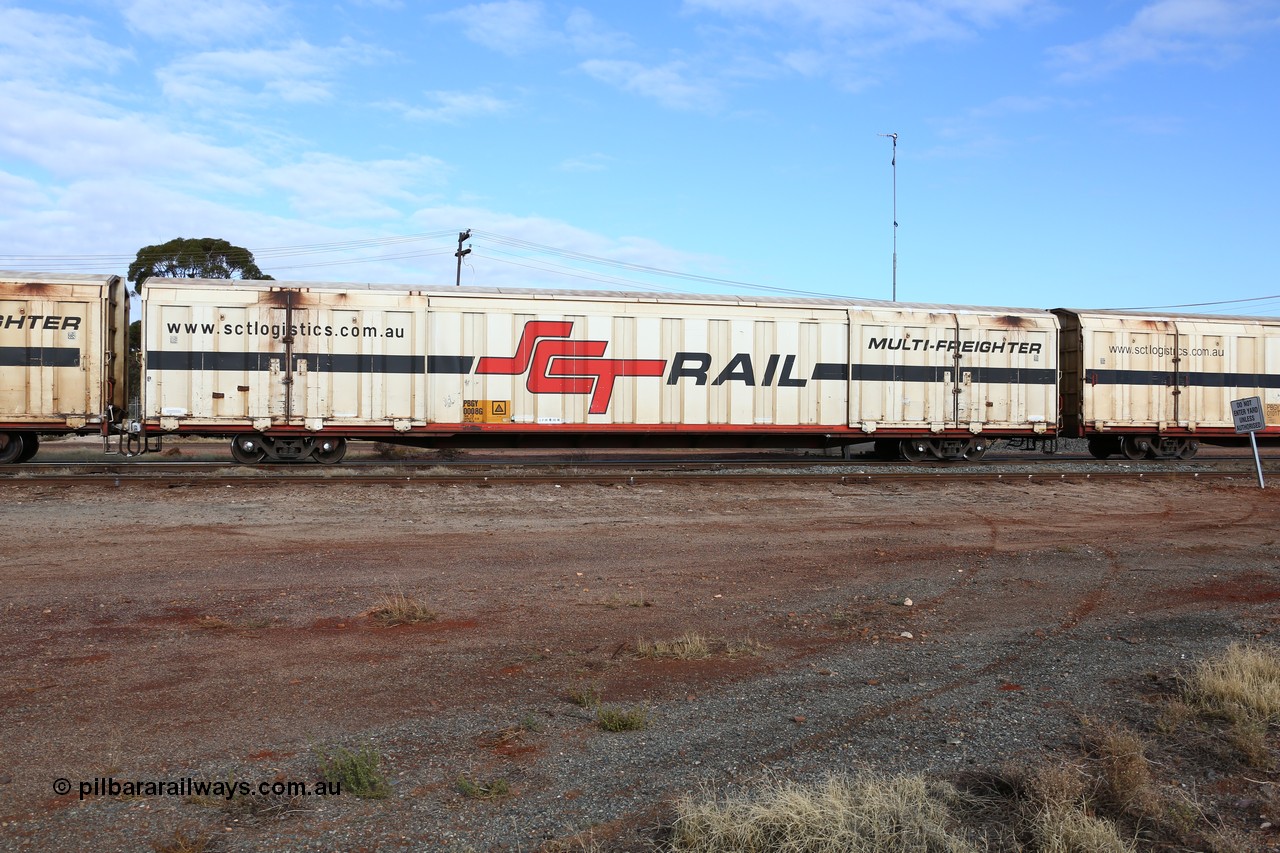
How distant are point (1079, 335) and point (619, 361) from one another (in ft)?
37.0

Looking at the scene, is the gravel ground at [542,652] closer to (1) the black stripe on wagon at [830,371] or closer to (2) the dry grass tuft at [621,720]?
(2) the dry grass tuft at [621,720]

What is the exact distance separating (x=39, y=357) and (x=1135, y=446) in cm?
2451

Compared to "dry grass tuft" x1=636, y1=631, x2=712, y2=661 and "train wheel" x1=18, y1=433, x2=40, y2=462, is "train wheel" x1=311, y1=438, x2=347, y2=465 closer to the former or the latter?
"train wheel" x1=18, y1=433, x2=40, y2=462

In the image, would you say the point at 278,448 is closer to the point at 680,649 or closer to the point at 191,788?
the point at 680,649

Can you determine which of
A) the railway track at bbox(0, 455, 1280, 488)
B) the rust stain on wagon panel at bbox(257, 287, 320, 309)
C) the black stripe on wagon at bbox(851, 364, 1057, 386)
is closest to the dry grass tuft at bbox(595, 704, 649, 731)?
the railway track at bbox(0, 455, 1280, 488)

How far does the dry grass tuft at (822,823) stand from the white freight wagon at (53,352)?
55.0ft

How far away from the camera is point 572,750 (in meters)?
4.69

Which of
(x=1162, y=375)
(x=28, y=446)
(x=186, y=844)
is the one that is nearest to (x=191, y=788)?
(x=186, y=844)

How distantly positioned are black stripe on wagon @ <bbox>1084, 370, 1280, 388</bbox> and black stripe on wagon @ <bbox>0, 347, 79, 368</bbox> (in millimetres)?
21887

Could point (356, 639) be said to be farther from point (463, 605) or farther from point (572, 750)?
point (572, 750)

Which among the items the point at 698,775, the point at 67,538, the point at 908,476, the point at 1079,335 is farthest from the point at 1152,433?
the point at 67,538

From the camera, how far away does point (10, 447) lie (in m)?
16.8

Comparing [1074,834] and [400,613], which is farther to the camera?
[400,613]

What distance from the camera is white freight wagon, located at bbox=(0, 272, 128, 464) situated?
1620cm
